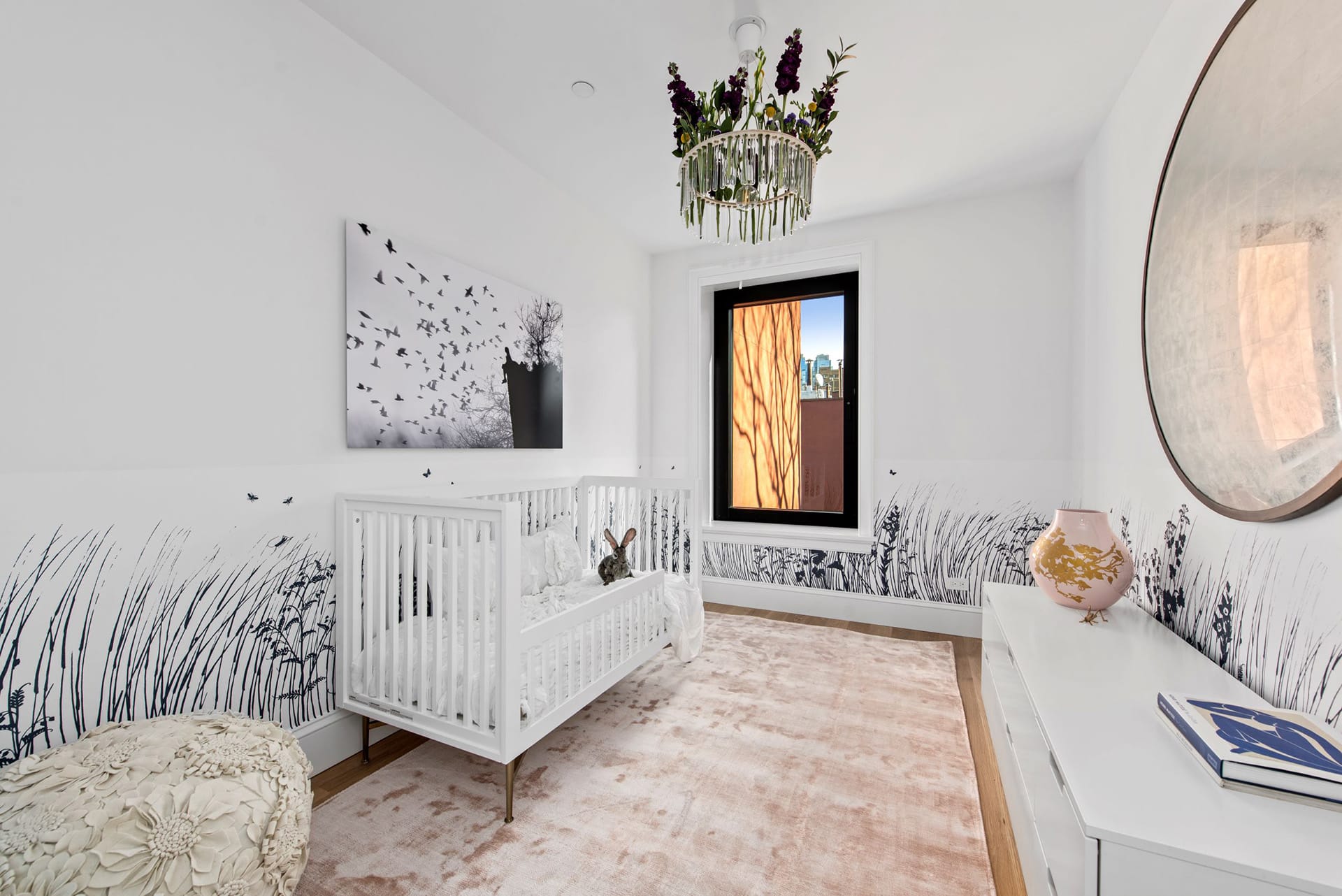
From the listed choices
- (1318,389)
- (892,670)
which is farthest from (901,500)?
(1318,389)

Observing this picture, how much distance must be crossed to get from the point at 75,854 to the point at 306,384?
1.22 metres

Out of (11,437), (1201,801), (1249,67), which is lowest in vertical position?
(1201,801)

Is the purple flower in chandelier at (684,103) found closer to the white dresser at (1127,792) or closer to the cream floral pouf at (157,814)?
the white dresser at (1127,792)

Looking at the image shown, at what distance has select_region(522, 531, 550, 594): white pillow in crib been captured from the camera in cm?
231

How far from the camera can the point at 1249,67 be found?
47.9 inches

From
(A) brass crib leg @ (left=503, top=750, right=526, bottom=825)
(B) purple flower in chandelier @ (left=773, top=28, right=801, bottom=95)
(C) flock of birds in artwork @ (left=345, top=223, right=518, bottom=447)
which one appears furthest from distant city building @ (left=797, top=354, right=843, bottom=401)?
(A) brass crib leg @ (left=503, top=750, right=526, bottom=825)

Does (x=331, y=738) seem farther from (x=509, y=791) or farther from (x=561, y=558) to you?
(x=561, y=558)

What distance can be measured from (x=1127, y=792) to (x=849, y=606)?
8.41ft

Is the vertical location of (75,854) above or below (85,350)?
below

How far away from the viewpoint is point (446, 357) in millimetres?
2240

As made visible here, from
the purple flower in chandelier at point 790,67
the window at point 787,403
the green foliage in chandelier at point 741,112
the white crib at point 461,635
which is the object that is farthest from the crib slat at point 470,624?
the window at point 787,403

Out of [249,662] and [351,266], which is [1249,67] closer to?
[351,266]

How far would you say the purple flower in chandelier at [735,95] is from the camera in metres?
1.58

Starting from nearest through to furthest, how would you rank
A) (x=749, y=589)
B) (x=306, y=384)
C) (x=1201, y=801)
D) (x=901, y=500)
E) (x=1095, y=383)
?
(x=1201, y=801), (x=306, y=384), (x=1095, y=383), (x=901, y=500), (x=749, y=589)
